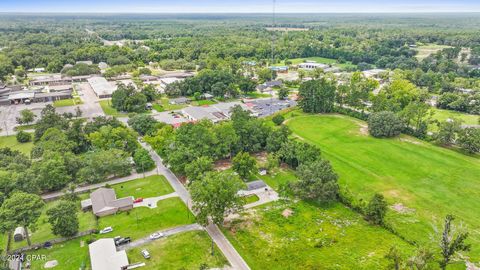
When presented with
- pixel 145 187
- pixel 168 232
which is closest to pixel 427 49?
pixel 145 187

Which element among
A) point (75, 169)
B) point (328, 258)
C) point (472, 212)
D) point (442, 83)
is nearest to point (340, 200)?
point (328, 258)

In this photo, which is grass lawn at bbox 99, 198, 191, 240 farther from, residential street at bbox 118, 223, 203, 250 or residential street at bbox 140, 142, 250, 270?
residential street at bbox 140, 142, 250, 270

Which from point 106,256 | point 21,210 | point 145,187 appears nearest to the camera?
point 106,256

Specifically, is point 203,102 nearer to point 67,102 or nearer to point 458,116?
point 67,102

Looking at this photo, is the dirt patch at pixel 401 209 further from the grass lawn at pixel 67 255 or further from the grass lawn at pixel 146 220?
the grass lawn at pixel 67 255

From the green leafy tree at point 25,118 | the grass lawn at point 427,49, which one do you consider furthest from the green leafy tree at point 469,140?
the grass lawn at point 427,49

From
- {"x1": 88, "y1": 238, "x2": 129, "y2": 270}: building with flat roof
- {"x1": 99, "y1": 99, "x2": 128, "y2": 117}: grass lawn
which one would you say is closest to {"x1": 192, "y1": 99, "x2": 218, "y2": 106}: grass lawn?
{"x1": 99, "y1": 99, "x2": 128, "y2": 117}: grass lawn

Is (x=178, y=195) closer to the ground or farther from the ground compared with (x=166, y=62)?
closer to the ground

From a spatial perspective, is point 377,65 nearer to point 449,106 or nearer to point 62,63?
point 449,106
